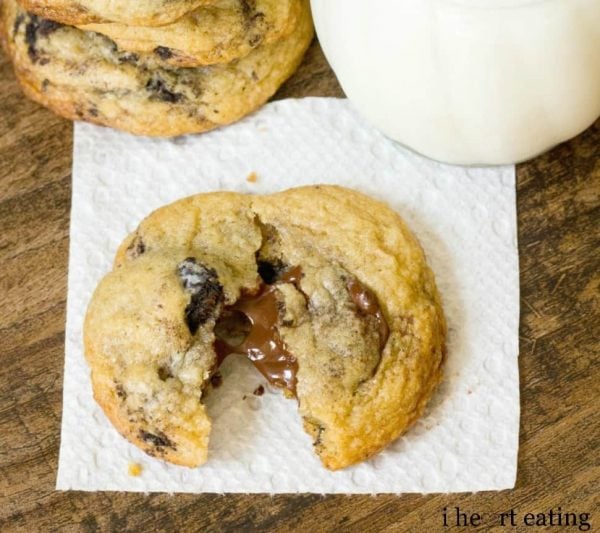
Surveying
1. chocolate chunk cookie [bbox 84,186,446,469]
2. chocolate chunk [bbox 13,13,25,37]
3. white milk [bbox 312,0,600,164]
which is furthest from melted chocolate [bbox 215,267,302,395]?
chocolate chunk [bbox 13,13,25,37]

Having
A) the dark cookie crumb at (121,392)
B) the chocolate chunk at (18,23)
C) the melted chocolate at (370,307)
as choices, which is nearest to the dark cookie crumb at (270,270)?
the melted chocolate at (370,307)

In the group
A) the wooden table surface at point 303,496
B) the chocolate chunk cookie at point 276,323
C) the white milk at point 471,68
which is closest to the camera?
the white milk at point 471,68

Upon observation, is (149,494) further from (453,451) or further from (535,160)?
(535,160)

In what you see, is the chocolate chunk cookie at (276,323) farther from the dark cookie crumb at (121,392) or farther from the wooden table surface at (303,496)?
the wooden table surface at (303,496)

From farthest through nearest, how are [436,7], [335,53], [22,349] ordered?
[22,349] → [335,53] → [436,7]

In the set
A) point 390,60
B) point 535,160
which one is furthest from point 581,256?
point 390,60

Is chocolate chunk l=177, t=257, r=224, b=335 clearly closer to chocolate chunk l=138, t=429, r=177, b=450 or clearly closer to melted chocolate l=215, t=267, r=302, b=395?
melted chocolate l=215, t=267, r=302, b=395
